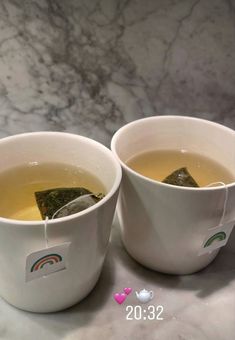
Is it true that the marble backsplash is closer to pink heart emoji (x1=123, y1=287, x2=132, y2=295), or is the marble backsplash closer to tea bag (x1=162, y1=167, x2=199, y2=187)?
tea bag (x1=162, y1=167, x2=199, y2=187)

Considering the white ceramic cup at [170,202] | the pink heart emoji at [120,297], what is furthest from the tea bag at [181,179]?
the pink heart emoji at [120,297]

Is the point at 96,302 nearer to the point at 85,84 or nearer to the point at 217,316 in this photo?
the point at 217,316

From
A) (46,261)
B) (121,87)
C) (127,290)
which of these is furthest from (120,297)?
(121,87)

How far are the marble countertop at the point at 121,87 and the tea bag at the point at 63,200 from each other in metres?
0.13

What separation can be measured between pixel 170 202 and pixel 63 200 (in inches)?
5.7

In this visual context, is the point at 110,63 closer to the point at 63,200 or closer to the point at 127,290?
the point at 63,200

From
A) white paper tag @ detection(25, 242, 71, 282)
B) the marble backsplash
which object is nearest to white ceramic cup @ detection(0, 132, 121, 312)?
white paper tag @ detection(25, 242, 71, 282)

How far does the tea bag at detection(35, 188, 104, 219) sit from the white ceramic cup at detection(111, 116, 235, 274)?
0.06 m

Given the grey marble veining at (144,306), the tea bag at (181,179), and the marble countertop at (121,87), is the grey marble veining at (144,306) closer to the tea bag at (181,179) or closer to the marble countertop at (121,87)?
the marble countertop at (121,87)

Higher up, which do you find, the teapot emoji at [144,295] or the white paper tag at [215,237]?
the white paper tag at [215,237]

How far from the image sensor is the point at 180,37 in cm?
69

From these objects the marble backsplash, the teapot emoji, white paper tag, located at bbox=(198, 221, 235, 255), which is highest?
the marble backsplash

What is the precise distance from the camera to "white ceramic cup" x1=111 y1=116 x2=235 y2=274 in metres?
0.56

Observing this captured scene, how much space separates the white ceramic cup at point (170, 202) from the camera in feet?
1.84
